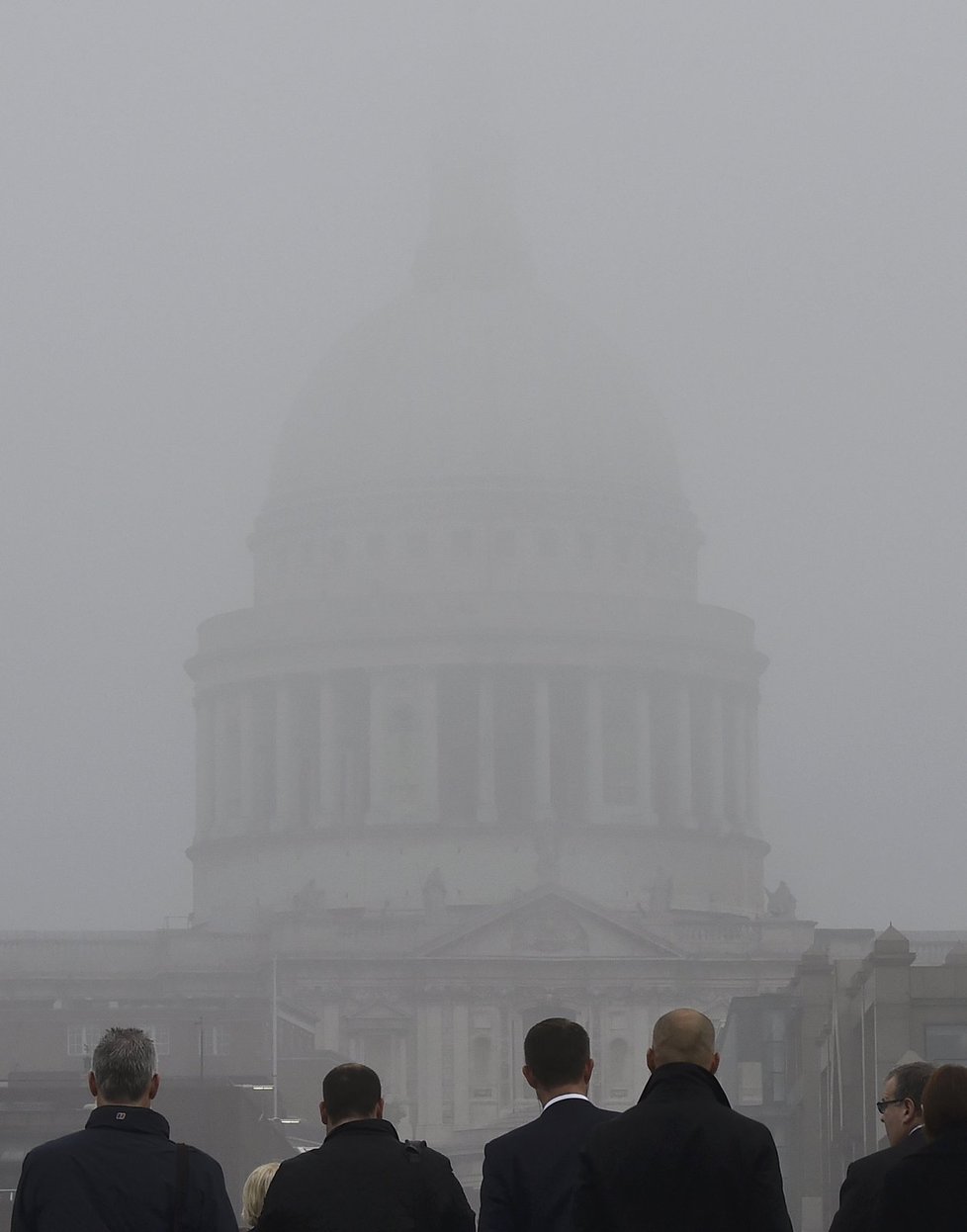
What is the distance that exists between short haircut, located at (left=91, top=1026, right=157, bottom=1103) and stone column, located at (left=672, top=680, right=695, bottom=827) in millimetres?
139926

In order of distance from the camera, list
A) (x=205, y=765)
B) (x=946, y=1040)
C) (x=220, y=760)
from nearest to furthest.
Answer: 1. (x=946, y=1040)
2. (x=220, y=760)
3. (x=205, y=765)

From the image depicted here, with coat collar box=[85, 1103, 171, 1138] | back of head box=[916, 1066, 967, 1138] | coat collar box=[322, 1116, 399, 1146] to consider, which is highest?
back of head box=[916, 1066, 967, 1138]

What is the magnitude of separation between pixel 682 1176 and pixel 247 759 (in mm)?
143272

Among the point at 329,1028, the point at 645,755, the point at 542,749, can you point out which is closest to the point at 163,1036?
the point at 329,1028

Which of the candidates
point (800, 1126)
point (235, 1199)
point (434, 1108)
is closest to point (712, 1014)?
point (434, 1108)

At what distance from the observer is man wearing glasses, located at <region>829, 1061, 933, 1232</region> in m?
12.4

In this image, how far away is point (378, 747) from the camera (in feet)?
499

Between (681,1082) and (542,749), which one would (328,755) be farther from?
(681,1082)

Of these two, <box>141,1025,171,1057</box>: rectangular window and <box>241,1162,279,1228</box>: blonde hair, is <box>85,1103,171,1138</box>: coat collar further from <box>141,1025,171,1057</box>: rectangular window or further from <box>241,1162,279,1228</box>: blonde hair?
<box>141,1025,171,1057</box>: rectangular window

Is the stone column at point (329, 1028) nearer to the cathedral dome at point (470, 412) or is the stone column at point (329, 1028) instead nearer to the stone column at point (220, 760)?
the stone column at point (220, 760)

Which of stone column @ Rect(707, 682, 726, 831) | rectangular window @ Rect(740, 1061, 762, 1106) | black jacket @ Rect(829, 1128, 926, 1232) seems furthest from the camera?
stone column @ Rect(707, 682, 726, 831)

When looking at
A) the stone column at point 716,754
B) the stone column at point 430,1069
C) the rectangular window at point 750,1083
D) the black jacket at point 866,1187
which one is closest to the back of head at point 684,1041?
the black jacket at point 866,1187

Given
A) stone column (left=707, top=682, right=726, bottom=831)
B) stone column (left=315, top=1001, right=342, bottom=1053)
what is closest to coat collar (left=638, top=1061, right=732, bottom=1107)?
stone column (left=315, top=1001, right=342, bottom=1053)

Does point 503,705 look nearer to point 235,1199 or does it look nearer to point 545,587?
point 545,587
